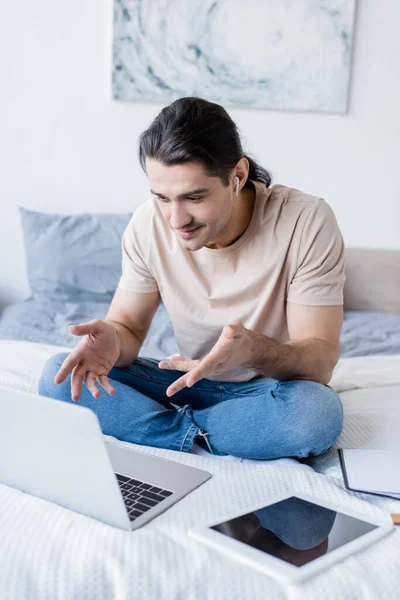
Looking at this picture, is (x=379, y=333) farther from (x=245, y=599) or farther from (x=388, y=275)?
(x=245, y=599)

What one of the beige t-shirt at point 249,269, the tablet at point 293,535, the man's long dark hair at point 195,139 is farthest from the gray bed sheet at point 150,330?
the tablet at point 293,535

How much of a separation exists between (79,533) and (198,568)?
173 mm

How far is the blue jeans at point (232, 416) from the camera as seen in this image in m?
1.28

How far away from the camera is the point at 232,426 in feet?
4.33

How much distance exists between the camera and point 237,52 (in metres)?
2.77

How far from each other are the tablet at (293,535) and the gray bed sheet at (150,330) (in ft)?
3.61

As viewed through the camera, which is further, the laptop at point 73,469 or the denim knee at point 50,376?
the denim knee at point 50,376

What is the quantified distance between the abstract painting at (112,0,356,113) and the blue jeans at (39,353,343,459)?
64.5 inches

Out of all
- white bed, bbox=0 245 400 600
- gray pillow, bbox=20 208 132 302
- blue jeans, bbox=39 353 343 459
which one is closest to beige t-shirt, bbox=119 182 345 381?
blue jeans, bbox=39 353 343 459

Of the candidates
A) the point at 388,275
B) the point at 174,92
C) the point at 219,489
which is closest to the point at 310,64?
the point at 174,92

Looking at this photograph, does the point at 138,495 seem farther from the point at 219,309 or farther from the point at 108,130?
the point at 108,130

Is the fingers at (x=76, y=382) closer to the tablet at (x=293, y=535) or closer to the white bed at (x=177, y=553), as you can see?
the white bed at (x=177, y=553)

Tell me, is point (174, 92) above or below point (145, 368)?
above

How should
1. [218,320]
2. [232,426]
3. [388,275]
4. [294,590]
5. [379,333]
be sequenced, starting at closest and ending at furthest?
[294,590], [232,426], [218,320], [379,333], [388,275]
